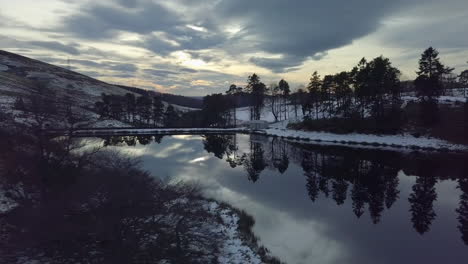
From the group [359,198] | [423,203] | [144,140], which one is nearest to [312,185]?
[359,198]

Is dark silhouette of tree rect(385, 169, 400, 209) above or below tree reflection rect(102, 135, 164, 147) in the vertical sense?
below

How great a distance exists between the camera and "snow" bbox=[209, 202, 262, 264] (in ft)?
40.5

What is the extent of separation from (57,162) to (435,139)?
180 ft

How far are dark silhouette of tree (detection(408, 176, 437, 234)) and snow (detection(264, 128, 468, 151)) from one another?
69.8 ft

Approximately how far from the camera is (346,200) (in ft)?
68.9

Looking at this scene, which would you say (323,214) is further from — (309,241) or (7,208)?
(7,208)

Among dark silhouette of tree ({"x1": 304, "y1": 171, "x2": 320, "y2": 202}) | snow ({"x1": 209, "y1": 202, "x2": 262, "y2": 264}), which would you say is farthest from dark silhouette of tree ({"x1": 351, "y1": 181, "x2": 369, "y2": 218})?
snow ({"x1": 209, "y1": 202, "x2": 262, "y2": 264})

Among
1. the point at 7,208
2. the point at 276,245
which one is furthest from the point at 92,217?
the point at 276,245

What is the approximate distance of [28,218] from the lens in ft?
35.1

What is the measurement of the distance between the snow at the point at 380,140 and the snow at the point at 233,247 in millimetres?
41260

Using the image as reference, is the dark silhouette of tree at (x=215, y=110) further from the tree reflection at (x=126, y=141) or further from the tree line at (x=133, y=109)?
the tree reflection at (x=126, y=141)

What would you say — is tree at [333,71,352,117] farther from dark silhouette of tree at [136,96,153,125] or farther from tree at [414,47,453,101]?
dark silhouette of tree at [136,96,153,125]

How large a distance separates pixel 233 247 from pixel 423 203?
635 inches

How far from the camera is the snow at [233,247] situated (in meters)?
12.4
